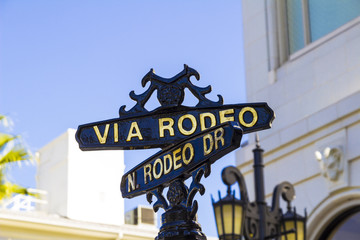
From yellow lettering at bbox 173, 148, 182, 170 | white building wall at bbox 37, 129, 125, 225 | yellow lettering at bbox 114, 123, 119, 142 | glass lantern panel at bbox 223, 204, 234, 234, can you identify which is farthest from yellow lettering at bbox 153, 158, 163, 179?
white building wall at bbox 37, 129, 125, 225

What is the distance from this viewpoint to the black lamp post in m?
8.89

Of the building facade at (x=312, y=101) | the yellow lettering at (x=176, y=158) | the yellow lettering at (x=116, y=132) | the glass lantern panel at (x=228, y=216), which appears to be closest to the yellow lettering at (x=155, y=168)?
the yellow lettering at (x=176, y=158)

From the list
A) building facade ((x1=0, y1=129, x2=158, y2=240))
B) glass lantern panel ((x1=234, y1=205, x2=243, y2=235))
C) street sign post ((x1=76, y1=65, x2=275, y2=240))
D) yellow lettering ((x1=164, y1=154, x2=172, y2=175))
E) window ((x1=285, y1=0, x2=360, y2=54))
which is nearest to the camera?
street sign post ((x1=76, y1=65, x2=275, y2=240))

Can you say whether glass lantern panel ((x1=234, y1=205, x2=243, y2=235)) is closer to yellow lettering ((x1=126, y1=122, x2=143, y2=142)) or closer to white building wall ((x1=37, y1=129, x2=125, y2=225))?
yellow lettering ((x1=126, y1=122, x2=143, y2=142))

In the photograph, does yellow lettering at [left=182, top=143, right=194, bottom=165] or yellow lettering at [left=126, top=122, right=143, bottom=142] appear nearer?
yellow lettering at [left=182, top=143, right=194, bottom=165]

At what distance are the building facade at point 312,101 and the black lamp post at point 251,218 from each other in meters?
2.94

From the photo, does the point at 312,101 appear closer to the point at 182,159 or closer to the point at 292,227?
the point at 292,227

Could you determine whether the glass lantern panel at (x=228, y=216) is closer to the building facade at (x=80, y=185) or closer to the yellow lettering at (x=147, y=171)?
the yellow lettering at (x=147, y=171)

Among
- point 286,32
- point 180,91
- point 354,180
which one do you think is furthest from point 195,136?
point 286,32

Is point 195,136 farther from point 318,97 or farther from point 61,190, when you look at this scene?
point 61,190

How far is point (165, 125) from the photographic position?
4.27m

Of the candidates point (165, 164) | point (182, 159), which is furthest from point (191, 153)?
point (165, 164)

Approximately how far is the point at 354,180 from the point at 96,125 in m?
9.05

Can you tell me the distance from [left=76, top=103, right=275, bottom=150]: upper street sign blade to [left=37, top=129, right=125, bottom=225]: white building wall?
23.3 meters
